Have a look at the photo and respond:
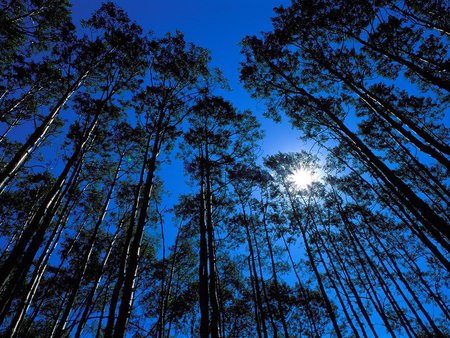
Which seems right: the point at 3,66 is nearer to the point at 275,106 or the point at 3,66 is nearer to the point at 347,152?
the point at 275,106

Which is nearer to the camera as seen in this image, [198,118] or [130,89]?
[130,89]

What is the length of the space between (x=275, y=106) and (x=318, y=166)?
616 cm

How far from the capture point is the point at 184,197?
43.1 ft

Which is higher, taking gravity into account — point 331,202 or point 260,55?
point 260,55

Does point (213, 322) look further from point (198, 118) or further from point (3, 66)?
point (3, 66)

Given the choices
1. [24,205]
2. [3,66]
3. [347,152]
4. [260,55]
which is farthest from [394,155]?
[24,205]

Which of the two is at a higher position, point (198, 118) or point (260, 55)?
point (260, 55)

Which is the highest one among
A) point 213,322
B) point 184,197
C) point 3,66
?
point 3,66

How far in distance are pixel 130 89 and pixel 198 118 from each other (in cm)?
313

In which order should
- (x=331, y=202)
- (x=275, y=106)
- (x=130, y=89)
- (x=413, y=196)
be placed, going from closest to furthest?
(x=413, y=196) → (x=130, y=89) → (x=275, y=106) → (x=331, y=202)

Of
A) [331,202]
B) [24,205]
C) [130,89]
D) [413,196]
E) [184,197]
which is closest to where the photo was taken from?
[413,196]

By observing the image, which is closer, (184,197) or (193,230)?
(193,230)

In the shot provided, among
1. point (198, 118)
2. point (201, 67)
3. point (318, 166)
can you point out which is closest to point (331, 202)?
point (318, 166)

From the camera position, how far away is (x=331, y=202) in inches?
614
